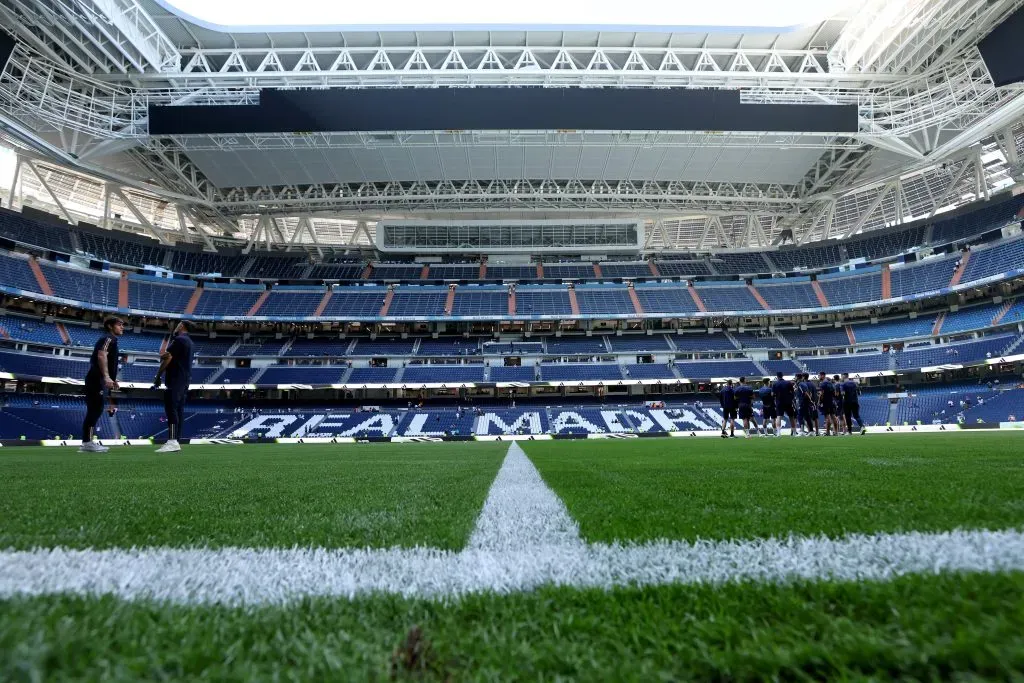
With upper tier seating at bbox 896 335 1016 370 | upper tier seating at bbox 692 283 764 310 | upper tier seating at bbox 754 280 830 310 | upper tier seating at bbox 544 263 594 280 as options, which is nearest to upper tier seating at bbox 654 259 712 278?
upper tier seating at bbox 692 283 764 310

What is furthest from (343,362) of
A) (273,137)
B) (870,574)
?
(870,574)

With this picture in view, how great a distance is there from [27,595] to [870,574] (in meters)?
1.53

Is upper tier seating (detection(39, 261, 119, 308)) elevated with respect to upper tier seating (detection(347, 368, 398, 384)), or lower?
elevated

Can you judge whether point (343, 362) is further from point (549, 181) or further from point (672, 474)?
point (672, 474)

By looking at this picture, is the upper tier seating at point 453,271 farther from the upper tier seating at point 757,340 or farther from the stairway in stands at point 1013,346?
the stairway in stands at point 1013,346

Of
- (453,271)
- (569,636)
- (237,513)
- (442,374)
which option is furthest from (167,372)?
(453,271)

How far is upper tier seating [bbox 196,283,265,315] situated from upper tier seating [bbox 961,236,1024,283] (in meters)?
43.6

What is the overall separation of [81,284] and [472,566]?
3807cm

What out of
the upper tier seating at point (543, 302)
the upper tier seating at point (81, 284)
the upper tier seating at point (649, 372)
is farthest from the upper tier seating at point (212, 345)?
the upper tier seating at point (649, 372)

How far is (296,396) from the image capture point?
3278cm

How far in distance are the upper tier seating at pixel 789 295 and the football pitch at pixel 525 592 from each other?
121ft

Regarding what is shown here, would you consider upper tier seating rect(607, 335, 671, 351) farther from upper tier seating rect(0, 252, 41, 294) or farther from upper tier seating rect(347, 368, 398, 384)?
upper tier seating rect(0, 252, 41, 294)

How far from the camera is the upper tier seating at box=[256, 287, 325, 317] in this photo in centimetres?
3471

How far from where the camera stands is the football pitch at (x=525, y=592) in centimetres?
63
